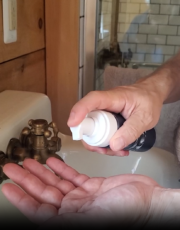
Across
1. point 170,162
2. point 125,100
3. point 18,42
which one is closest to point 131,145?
point 125,100

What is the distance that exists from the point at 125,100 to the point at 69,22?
433mm

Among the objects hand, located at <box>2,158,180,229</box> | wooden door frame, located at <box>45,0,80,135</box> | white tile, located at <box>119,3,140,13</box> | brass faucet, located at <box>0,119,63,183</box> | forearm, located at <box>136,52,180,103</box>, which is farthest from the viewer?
white tile, located at <box>119,3,140,13</box>

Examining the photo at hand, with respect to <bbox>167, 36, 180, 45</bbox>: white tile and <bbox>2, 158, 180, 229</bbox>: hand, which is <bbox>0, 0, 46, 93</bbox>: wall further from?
<bbox>167, 36, 180, 45</bbox>: white tile

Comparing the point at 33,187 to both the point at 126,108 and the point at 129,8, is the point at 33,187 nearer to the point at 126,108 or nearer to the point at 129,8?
the point at 126,108

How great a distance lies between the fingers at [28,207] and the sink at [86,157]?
11cm

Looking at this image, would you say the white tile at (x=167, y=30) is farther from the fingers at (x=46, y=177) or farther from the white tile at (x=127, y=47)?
the fingers at (x=46, y=177)

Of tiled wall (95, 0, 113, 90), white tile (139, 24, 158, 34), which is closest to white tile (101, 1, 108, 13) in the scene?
tiled wall (95, 0, 113, 90)

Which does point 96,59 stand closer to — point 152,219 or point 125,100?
point 125,100

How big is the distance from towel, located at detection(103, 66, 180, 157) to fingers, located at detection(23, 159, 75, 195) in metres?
0.45

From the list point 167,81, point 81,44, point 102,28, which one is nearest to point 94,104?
point 167,81

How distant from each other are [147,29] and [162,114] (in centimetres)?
56

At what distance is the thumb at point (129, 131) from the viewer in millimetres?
468

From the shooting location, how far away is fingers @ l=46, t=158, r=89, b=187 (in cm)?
53

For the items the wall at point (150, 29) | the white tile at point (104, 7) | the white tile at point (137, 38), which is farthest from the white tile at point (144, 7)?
the white tile at point (104, 7)
